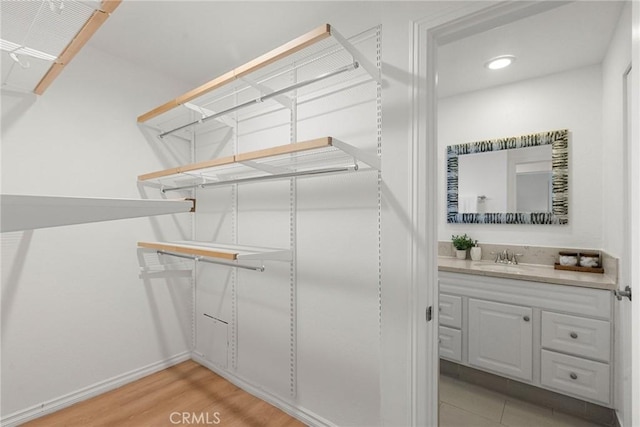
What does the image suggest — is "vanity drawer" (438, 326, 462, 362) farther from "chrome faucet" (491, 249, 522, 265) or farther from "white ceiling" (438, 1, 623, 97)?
"white ceiling" (438, 1, 623, 97)

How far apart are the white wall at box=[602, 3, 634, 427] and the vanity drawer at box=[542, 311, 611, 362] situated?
0.06m

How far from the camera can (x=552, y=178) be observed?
7.86 ft

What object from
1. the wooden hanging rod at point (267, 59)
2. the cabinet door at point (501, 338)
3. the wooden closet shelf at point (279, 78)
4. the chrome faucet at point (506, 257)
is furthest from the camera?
the chrome faucet at point (506, 257)

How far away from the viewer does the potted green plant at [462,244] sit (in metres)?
2.74

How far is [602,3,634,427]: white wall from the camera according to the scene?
155 centimetres

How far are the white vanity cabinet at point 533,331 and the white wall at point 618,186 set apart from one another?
0.28ft

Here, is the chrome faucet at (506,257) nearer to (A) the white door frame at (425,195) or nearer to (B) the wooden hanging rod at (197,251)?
(A) the white door frame at (425,195)

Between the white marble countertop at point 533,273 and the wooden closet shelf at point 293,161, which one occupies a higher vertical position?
the wooden closet shelf at point 293,161

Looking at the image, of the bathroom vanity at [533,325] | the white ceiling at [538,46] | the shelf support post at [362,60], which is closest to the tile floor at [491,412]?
the bathroom vanity at [533,325]

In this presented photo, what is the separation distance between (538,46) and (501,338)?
201 centimetres

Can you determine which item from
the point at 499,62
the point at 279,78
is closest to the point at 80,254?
the point at 279,78

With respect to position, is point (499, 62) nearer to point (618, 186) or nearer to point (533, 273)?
point (618, 186)

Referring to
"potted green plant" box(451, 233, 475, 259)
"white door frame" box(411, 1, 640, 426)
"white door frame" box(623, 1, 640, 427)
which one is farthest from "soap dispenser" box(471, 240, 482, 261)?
"white door frame" box(623, 1, 640, 427)

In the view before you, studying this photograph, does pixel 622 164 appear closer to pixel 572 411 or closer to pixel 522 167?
pixel 522 167
